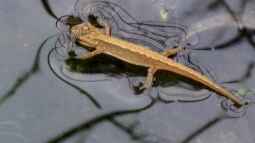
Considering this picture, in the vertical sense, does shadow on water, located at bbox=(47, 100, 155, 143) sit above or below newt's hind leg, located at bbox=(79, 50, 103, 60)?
below

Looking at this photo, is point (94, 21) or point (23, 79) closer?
point (23, 79)

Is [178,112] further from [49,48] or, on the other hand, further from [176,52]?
[49,48]

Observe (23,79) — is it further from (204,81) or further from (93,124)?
(204,81)

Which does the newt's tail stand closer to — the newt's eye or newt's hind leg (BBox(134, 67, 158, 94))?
newt's hind leg (BBox(134, 67, 158, 94))

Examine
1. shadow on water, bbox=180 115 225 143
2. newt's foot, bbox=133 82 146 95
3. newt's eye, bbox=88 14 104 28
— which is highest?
newt's eye, bbox=88 14 104 28

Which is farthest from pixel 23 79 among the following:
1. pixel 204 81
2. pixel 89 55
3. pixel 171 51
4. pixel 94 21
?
pixel 204 81

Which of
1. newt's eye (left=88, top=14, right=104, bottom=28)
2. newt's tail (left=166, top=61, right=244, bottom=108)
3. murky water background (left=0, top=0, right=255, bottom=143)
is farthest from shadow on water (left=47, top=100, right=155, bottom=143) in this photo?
newt's eye (left=88, top=14, right=104, bottom=28)

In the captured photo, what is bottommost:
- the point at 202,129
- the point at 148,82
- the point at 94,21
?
the point at 202,129
